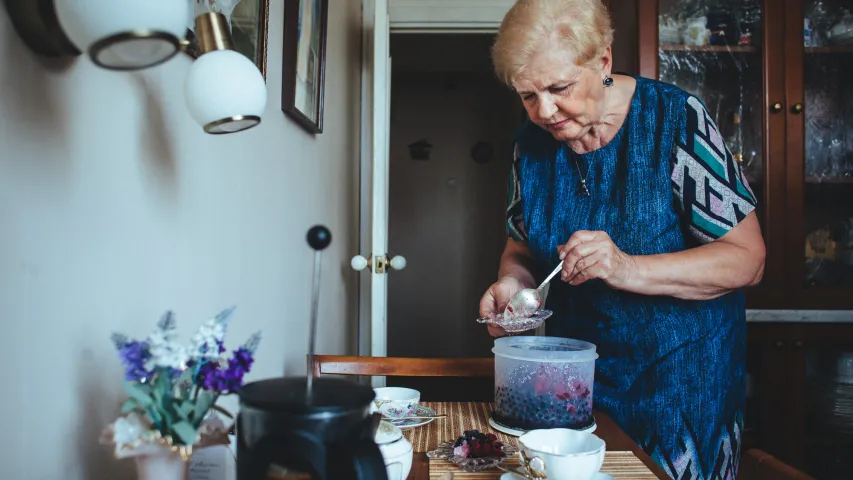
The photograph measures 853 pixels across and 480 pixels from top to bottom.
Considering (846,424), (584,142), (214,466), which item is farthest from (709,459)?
(846,424)

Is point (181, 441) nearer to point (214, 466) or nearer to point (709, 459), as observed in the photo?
point (214, 466)

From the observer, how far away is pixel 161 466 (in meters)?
0.56

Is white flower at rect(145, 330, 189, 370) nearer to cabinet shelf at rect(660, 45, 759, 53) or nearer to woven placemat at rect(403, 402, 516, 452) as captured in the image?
woven placemat at rect(403, 402, 516, 452)

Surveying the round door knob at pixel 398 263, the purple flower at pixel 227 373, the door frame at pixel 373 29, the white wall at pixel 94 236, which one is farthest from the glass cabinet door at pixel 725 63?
the purple flower at pixel 227 373

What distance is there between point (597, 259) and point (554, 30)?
17.0 inches

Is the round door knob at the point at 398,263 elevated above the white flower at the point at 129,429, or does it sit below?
above

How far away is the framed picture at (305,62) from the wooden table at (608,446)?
2.76 feet

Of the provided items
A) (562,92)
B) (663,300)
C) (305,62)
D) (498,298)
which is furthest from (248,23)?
(663,300)

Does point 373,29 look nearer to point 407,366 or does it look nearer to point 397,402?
point 407,366

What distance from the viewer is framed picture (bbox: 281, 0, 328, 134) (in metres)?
1.51

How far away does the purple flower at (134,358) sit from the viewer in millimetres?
530

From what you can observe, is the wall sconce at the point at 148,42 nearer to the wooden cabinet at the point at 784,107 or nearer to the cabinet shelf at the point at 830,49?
the wooden cabinet at the point at 784,107

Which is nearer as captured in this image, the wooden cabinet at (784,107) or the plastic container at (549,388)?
the plastic container at (549,388)

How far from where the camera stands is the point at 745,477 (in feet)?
2.67
